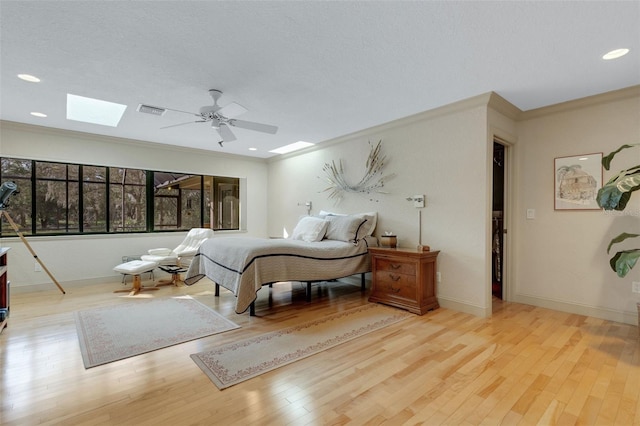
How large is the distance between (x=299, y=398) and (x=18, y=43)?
3.37 metres

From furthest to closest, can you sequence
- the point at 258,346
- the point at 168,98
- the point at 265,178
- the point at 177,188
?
the point at 265,178 < the point at 177,188 < the point at 168,98 < the point at 258,346

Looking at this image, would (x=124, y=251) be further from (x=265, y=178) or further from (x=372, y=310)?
(x=372, y=310)

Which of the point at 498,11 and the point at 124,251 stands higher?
the point at 498,11

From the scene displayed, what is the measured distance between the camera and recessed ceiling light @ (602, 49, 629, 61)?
7.97 feet

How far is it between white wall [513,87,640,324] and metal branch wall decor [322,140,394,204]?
184 centimetres

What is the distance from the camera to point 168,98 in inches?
135

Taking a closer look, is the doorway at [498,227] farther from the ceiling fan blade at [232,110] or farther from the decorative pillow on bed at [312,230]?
the ceiling fan blade at [232,110]

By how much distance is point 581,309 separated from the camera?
3.47 meters

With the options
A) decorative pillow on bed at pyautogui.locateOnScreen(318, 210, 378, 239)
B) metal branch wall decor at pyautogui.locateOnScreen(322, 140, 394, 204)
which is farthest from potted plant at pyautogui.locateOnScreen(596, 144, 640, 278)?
decorative pillow on bed at pyautogui.locateOnScreen(318, 210, 378, 239)

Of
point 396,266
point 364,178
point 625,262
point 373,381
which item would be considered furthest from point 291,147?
point 625,262

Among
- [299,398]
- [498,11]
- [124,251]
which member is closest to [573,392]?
[299,398]

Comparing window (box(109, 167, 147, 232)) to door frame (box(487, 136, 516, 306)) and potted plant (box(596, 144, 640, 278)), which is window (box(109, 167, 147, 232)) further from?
potted plant (box(596, 144, 640, 278))

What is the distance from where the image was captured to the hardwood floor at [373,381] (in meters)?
1.75

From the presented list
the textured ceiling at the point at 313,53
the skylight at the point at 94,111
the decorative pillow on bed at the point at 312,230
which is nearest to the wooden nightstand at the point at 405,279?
the decorative pillow on bed at the point at 312,230
